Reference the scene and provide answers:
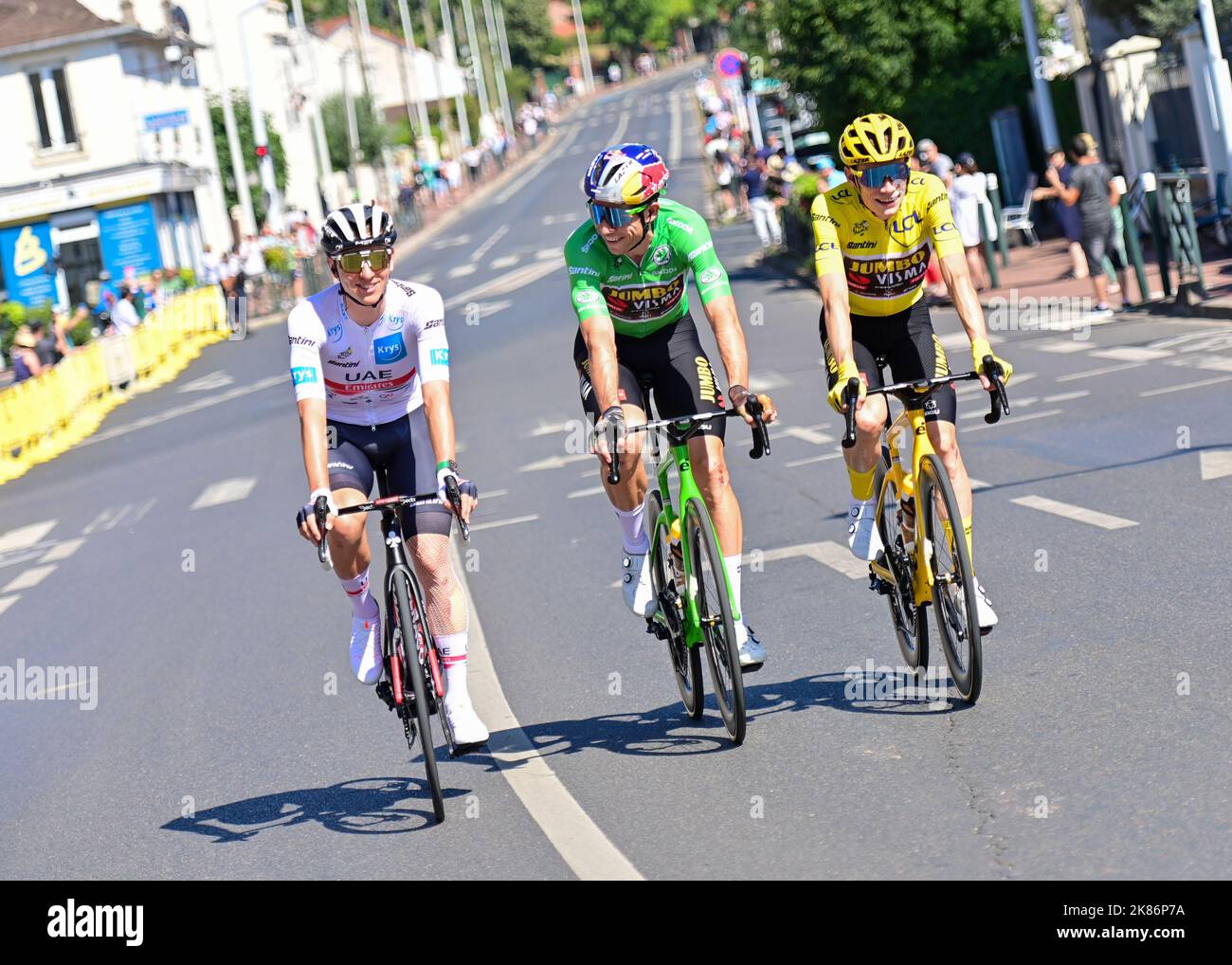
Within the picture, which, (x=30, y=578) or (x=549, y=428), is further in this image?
(x=549, y=428)

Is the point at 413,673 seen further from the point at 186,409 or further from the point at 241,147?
the point at 241,147

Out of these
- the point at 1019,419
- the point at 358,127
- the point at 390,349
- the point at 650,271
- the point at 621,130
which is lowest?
the point at 1019,419

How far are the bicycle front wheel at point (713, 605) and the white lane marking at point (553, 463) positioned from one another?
417 inches

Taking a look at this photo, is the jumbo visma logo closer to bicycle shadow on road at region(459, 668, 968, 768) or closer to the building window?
the building window

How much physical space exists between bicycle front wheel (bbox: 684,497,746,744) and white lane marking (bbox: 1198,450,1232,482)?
522 cm

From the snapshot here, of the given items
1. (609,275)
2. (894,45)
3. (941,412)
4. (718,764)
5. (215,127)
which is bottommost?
(718,764)

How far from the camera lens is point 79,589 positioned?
14922mm

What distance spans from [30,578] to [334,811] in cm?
988

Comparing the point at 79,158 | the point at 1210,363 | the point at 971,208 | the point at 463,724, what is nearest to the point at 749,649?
the point at 463,724

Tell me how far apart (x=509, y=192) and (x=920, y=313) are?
72.1m

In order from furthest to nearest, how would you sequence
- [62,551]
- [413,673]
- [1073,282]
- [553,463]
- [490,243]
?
[490,243] → [1073,282] → [553,463] → [62,551] → [413,673]

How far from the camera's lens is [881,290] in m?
7.57

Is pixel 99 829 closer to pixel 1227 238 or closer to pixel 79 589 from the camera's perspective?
pixel 79 589
